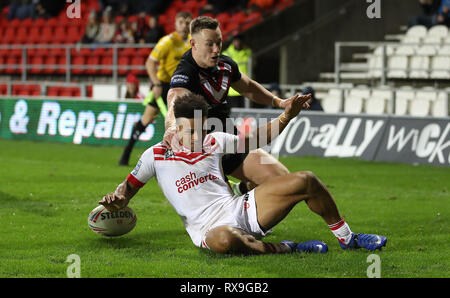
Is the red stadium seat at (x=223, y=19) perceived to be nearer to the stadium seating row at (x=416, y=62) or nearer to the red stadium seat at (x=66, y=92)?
the stadium seating row at (x=416, y=62)

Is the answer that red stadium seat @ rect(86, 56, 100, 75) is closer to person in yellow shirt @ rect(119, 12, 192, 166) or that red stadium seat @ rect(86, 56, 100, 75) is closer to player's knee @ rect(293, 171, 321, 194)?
person in yellow shirt @ rect(119, 12, 192, 166)

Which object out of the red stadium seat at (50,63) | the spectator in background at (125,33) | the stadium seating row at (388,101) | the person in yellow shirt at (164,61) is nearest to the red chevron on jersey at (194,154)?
the person in yellow shirt at (164,61)

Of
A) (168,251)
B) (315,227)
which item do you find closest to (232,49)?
(315,227)

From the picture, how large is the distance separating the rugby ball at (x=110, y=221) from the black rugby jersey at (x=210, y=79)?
Result: 121cm

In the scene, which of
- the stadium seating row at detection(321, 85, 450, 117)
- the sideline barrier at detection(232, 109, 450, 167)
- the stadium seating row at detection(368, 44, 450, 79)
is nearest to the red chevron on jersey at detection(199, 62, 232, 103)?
the sideline barrier at detection(232, 109, 450, 167)

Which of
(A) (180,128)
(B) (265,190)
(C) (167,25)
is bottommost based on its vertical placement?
(B) (265,190)

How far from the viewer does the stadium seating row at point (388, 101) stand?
1653cm

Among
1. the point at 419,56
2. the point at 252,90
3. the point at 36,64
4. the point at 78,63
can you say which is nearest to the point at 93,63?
the point at 78,63

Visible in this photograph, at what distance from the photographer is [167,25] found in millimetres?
22828

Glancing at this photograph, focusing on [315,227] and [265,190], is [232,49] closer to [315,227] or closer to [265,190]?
[315,227]

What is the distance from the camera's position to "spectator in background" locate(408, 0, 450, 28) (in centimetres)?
1823

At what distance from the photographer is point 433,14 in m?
19.1
